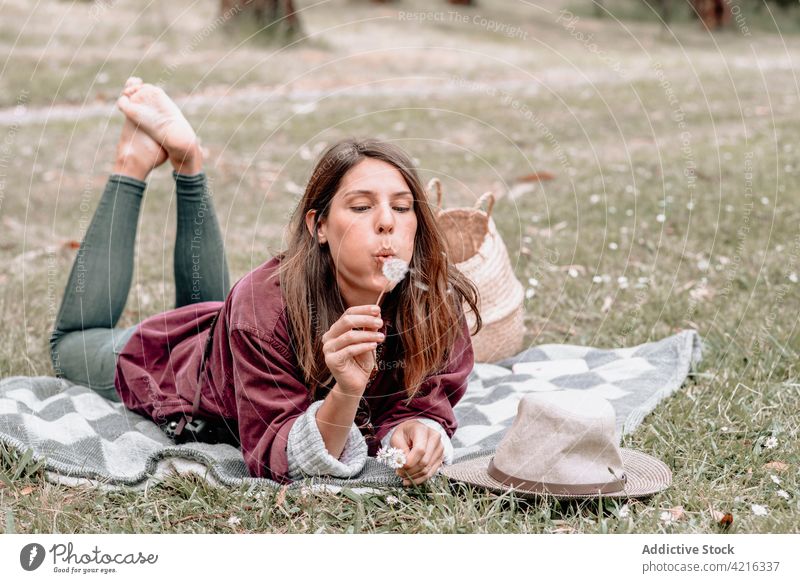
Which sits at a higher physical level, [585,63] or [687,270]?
[585,63]

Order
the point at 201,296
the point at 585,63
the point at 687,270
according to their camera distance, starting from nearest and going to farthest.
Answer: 1. the point at 201,296
2. the point at 687,270
3. the point at 585,63

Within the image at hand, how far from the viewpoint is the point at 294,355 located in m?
2.22

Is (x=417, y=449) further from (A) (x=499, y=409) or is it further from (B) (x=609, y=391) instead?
(B) (x=609, y=391)

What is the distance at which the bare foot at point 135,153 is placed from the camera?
119 inches

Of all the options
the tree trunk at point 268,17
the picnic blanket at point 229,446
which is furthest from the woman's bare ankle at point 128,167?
the tree trunk at point 268,17

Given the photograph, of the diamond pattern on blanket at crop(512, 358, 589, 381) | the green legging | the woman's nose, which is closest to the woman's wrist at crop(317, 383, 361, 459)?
the woman's nose

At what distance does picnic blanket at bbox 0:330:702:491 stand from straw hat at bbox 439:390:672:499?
30cm

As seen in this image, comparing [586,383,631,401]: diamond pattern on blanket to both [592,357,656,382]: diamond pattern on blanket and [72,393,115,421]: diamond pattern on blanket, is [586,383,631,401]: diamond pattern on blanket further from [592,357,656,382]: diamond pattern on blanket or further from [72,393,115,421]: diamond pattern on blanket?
[72,393,115,421]: diamond pattern on blanket

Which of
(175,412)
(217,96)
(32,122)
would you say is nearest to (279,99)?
(217,96)

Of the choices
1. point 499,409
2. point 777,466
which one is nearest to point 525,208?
point 499,409

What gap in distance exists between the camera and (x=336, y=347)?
75.0 inches

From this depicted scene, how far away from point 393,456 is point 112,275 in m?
1.35

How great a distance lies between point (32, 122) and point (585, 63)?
566 centimetres
